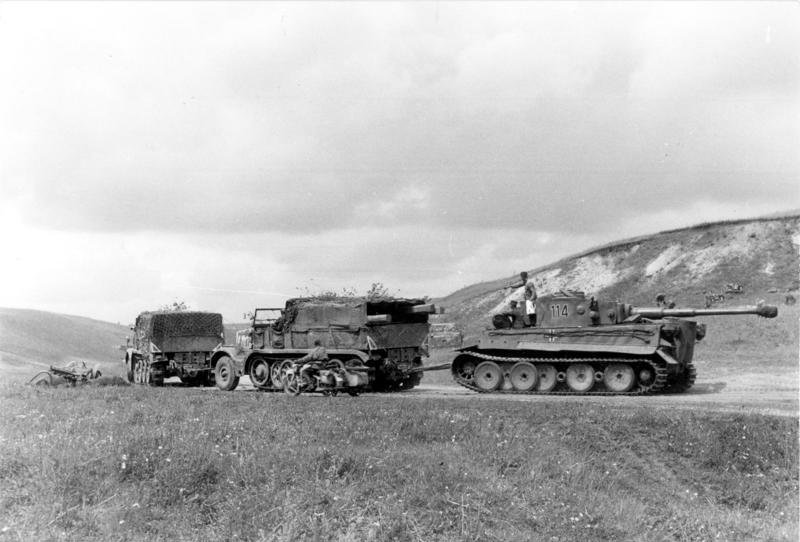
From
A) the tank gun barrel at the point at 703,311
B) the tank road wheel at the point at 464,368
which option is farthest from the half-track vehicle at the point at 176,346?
the tank gun barrel at the point at 703,311

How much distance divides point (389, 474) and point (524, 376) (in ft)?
40.6

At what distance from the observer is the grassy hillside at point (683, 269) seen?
39.9 m

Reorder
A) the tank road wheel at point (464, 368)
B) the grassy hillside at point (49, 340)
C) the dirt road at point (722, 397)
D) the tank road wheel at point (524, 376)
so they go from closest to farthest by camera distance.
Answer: the dirt road at point (722, 397) → the tank road wheel at point (524, 376) → the tank road wheel at point (464, 368) → the grassy hillside at point (49, 340)

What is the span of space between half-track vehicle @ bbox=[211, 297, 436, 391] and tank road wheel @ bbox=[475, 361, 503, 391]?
161 centimetres

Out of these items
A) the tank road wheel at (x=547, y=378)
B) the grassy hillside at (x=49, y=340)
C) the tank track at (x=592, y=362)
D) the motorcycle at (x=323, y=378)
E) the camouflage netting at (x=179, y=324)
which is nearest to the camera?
the motorcycle at (x=323, y=378)

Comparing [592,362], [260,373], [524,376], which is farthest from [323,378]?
[592,362]

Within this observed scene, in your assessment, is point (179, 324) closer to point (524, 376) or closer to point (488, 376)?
point (488, 376)

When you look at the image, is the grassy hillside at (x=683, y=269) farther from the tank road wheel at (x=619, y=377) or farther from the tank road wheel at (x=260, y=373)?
the tank road wheel at (x=260, y=373)

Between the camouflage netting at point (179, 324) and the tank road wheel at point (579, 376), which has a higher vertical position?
the camouflage netting at point (179, 324)

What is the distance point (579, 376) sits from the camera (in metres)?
21.5

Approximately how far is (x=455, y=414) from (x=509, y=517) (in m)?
3.81

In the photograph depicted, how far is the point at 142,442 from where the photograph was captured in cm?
1027

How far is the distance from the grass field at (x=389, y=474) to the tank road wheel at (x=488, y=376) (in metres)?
8.36

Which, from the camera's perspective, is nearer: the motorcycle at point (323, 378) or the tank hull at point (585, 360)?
the motorcycle at point (323, 378)
